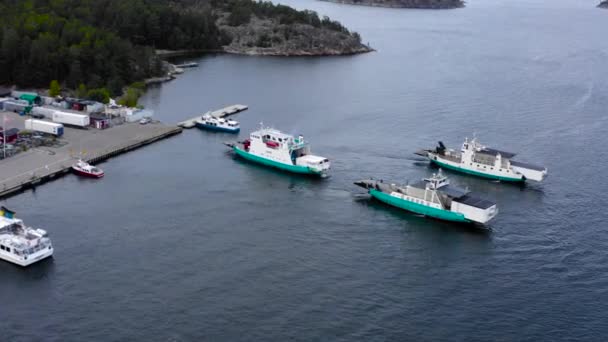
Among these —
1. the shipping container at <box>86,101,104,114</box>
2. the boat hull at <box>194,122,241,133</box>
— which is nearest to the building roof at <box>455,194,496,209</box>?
the boat hull at <box>194,122,241,133</box>

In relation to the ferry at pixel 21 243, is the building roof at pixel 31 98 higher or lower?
higher

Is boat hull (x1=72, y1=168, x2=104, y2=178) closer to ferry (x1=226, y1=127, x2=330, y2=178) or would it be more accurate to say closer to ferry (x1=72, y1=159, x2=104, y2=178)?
ferry (x1=72, y1=159, x2=104, y2=178)

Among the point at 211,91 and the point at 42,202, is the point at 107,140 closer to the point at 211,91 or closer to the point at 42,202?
the point at 42,202

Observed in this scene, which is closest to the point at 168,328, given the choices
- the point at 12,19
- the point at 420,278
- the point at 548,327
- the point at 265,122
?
the point at 420,278

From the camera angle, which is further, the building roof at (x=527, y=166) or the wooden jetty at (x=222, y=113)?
the wooden jetty at (x=222, y=113)

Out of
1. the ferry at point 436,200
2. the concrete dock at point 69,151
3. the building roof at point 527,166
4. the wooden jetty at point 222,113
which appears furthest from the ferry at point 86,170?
the building roof at point 527,166

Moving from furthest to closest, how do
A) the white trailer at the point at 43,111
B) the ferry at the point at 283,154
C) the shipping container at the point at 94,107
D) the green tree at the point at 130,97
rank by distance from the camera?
the green tree at the point at 130,97
the shipping container at the point at 94,107
the white trailer at the point at 43,111
the ferry at the point at 283,154

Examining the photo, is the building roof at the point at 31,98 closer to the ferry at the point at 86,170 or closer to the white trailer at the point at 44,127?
the white trailer at the point at 44,127
